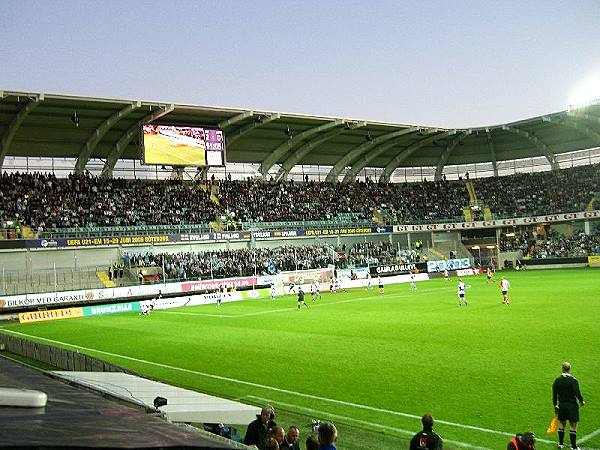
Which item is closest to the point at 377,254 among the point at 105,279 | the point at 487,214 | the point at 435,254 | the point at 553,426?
the point at 435,254

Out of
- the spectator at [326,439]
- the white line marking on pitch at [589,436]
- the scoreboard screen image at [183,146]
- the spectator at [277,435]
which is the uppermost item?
the scoreboard screen image at [183,146]

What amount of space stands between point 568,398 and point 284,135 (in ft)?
174

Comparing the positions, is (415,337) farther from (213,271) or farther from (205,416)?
(213,271)

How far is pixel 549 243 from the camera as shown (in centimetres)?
6525

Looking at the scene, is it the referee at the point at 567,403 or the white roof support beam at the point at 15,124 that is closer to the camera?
the referee at the point at 567,403

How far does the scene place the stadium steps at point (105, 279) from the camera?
4624 cm

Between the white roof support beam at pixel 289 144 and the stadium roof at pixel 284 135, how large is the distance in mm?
109

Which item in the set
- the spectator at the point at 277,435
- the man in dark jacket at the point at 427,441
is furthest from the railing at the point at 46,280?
the man in dark jacket at the point at 427,441

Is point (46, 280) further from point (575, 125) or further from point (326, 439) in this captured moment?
point (575, 125)

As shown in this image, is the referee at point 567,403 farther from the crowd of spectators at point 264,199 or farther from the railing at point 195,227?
the crowd of spectators at point 264,199

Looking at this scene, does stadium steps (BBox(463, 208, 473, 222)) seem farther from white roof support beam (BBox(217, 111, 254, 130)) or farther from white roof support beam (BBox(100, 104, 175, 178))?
white roof support beam (BBox(100, 104, 175, 178))

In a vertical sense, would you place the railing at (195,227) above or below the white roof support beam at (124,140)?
below

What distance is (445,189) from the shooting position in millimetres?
74938

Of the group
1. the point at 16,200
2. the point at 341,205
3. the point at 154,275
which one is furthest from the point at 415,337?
the point at 341,205
